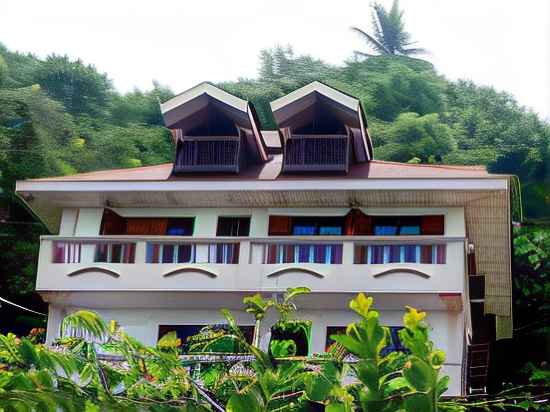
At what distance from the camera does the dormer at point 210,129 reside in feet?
58.3

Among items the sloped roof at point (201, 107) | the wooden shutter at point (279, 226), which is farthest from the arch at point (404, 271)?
the sloped roof at point (201, 107)

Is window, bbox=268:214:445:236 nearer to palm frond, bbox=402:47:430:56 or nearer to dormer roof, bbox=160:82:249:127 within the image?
dormer roof, bbox=160:82:249:127

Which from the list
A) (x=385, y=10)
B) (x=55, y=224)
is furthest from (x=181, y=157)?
(x=385, y=10)

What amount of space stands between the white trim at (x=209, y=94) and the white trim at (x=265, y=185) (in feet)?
3.74

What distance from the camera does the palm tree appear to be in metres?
38.8

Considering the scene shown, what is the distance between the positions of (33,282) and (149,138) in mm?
8743

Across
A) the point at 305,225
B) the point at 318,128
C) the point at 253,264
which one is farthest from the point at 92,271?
the point at 318,128

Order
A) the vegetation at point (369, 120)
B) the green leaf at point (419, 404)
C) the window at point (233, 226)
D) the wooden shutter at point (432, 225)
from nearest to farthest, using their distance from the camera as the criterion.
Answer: the green leaf at point (419, 404)
the wooden shutter at point (432, 225)
the window at point (233, 226)
the vegetation at point (369, 120)

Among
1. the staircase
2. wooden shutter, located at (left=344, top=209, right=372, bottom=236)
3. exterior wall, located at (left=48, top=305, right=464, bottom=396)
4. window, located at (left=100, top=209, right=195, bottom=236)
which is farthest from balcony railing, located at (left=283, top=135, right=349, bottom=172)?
the staircase

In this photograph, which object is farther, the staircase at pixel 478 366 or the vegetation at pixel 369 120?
the vegetation at pixel 369 120

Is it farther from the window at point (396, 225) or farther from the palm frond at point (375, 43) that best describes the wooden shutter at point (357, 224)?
the palm frond at point (375, 43)

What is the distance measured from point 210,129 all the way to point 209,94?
69 cm

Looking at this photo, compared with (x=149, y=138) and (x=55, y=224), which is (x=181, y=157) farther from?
(x=149, y=138)

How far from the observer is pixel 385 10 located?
39.0m
